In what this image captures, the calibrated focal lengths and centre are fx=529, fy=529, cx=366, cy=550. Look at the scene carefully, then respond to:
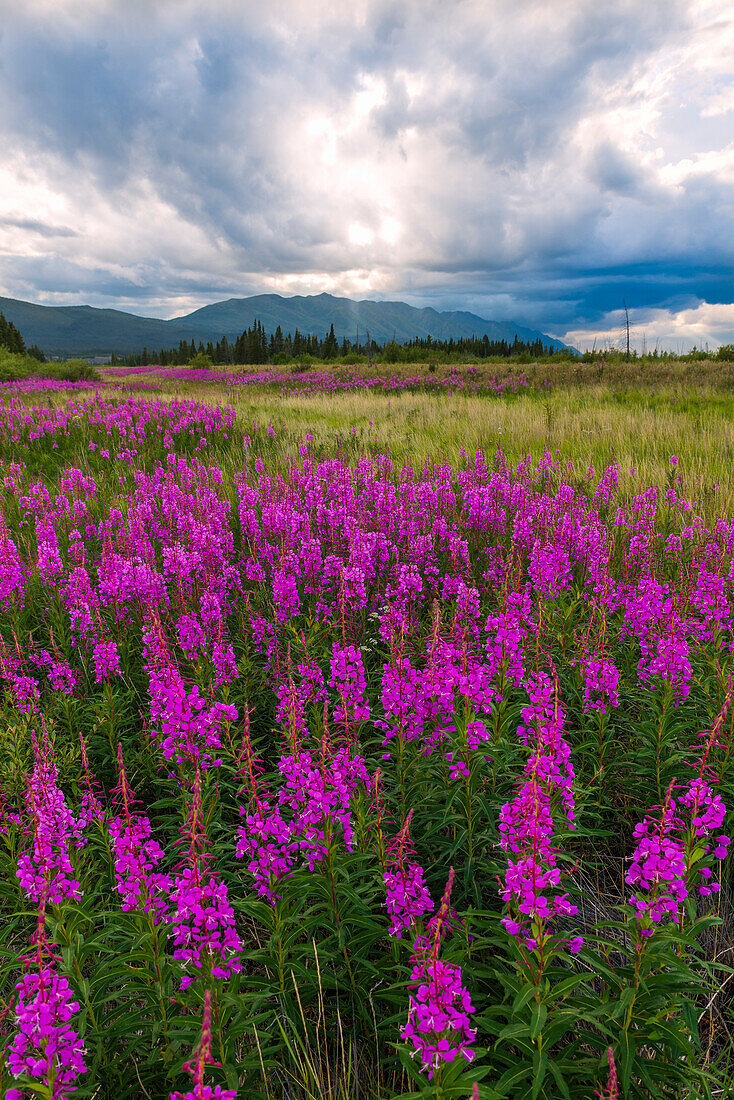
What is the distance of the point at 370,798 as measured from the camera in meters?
2.62

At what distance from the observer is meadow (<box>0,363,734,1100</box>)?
1.60m

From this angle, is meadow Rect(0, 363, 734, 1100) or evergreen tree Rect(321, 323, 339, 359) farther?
evergreen tree Rect(321, 323, 339, 359)

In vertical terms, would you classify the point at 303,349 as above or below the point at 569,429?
above

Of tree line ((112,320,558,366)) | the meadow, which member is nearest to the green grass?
the meadow

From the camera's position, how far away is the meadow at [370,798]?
Answer: 1.60m

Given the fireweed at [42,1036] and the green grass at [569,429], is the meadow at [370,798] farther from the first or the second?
the green grass at [569,429]

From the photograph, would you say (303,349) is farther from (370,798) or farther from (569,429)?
(370,798)

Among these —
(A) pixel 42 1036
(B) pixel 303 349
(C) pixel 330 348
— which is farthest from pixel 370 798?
(B) pixel 303 349

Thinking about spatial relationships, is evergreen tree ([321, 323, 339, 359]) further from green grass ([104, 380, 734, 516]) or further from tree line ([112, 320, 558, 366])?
green grass ([104, 380, 734, 516])

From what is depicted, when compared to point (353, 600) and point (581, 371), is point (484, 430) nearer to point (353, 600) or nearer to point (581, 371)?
point (353, 600)

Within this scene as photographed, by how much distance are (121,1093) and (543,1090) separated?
142 cm

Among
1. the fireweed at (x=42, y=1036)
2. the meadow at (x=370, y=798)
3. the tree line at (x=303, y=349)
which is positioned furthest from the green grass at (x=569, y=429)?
the tree line at (x=303, y=349)

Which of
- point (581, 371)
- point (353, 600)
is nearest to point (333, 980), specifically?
point (353, 600)

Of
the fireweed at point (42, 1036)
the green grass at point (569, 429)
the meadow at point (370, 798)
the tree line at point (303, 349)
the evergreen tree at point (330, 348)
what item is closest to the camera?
the fireweed at point (42, 1036)
